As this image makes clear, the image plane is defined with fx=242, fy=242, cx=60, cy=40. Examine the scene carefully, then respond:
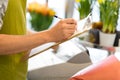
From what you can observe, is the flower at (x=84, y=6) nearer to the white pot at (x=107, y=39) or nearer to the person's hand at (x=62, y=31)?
the white pot at (x=107, y=39)

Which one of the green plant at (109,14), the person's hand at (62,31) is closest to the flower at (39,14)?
the green plant at (109,14)

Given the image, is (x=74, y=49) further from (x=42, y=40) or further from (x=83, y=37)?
(x=42, y=40)

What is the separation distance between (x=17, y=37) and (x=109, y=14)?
1.03 m

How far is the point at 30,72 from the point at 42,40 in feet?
1.68

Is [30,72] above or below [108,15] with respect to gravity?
below

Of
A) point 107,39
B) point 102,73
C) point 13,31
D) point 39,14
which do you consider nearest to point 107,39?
point 107,39

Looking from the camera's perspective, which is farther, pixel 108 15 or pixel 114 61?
pixel 108 15

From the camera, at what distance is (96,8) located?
187 centimetres

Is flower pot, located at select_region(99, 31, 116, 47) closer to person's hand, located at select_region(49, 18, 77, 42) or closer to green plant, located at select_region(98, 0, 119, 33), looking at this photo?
green plant, located at select_region(98, 0, 119, 33)

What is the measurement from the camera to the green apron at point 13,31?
0.85 meters

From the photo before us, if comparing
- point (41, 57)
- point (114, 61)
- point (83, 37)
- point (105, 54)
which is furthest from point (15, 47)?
point (105, 54)

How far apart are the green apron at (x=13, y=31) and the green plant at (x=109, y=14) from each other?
871 mm

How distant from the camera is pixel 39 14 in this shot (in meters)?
1.93

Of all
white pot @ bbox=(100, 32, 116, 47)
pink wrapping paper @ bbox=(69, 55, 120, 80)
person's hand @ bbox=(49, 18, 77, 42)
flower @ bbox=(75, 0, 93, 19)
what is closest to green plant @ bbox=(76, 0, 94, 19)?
flower @ bbox=(75, 0, 93, 19)
